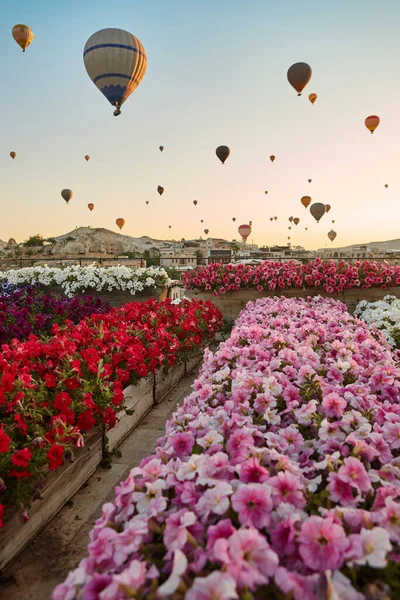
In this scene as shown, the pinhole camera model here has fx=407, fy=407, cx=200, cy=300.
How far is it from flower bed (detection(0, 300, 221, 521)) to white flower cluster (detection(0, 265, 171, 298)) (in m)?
5.74

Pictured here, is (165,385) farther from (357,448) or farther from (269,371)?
Result: (357,448)

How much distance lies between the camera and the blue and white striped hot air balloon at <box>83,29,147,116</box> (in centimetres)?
1564

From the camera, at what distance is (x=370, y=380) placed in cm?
280

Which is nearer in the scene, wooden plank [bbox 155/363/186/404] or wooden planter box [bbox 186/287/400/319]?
wooden plank [bbox 155/363/186/404]

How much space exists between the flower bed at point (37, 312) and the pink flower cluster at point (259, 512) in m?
4.18

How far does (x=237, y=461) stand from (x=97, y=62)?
58.4 feet

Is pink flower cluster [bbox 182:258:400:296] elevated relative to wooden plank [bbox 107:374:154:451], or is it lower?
elevated

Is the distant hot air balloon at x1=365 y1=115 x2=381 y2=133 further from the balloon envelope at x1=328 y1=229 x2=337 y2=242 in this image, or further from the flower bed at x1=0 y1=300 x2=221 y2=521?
the balloon envelope at x1=328 y1=229 x2=337 y2=242

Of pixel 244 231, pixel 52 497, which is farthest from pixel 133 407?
pixel 244 231

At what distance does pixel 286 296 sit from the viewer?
9.37 meters

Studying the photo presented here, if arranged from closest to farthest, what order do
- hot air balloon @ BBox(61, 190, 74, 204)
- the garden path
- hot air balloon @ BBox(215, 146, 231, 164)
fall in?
the garden path → hot air balloon @ BBox(215, 146, 231, 164) → hot air balloon @ BBox(61, 190, 74, 204)

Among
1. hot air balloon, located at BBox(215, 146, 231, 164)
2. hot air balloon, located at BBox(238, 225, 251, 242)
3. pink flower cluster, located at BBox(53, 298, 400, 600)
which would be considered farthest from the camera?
hot air balloon, located at BBox(238, 225, 251, 242)

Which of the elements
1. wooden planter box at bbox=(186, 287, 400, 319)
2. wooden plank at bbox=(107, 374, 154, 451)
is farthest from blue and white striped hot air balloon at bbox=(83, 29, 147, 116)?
wooden plank at bbox=(107, 374, 154, 451)

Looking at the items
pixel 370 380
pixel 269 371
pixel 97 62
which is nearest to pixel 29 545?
pixel 269 371
